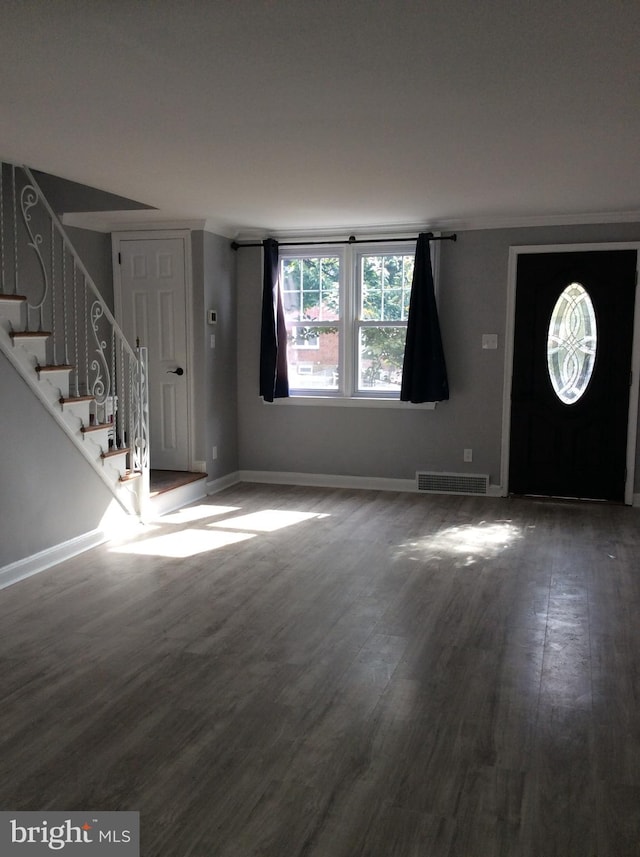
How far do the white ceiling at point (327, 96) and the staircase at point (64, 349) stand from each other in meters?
0.68

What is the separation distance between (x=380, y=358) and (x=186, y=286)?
1.83 meters

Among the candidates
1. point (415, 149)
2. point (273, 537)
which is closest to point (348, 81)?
point (415, 149)

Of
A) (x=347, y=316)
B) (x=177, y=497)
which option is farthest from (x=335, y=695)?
(x=347, y=316)

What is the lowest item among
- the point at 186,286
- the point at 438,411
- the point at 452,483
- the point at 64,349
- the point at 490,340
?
the point at 452,483

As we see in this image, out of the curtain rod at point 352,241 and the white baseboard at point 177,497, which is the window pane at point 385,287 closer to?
the curtain rod at point 352,241

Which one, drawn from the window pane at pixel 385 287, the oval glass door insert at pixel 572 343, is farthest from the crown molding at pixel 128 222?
the oval glass door insert at pixel 572 343

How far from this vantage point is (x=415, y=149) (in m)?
3.77

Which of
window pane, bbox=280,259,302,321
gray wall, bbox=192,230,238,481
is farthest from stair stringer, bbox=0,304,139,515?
window pane, bbox=280,259,302,321

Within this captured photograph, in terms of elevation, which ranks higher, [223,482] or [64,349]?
[64,349]

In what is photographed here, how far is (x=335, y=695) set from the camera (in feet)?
9.51

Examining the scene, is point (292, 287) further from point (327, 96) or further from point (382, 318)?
point (327, 96)

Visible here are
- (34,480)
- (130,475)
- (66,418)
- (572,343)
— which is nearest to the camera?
(34,480)

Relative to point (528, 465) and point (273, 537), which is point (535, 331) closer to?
point (528, 465)

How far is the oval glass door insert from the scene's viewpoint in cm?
607
